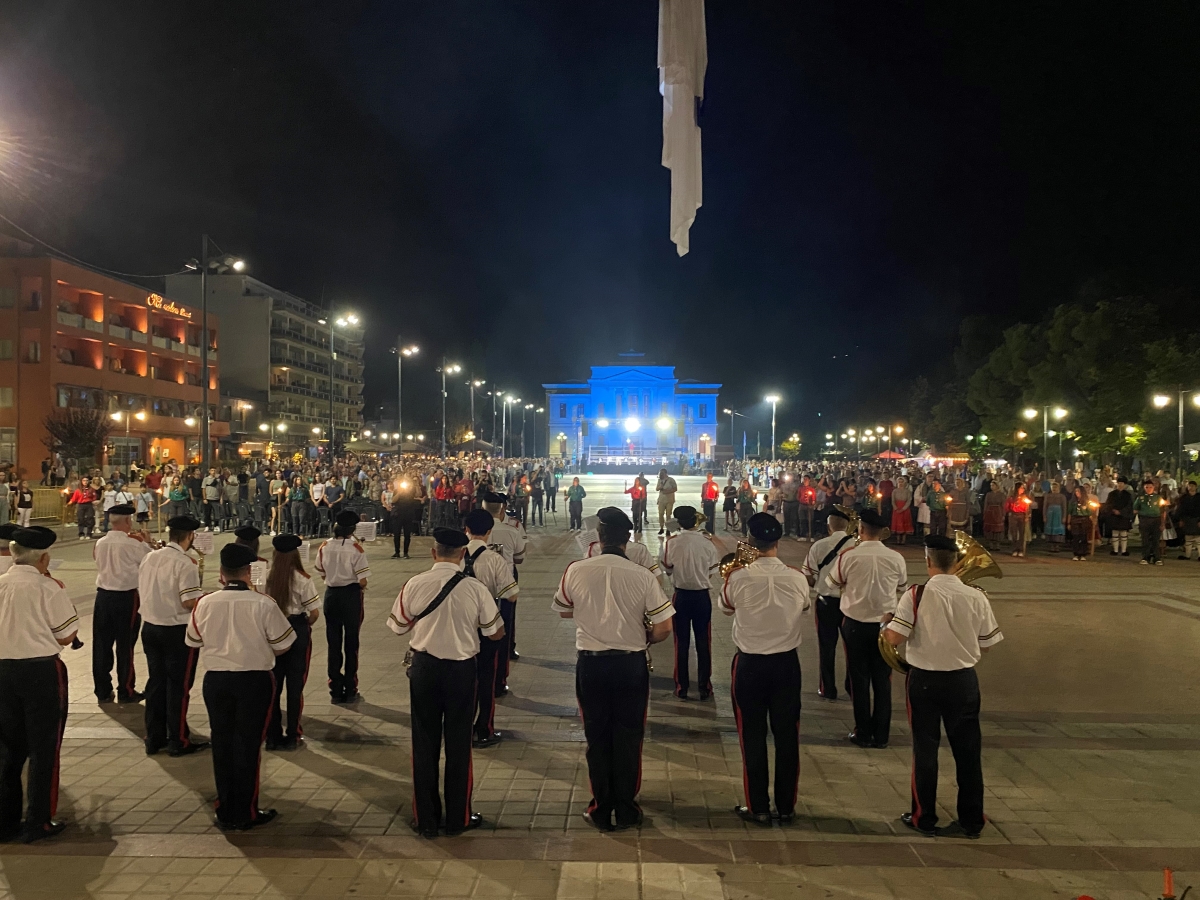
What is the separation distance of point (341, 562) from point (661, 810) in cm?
410

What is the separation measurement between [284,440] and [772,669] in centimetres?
7174

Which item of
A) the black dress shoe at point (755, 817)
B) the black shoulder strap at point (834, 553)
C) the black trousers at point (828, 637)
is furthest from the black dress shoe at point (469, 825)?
the black trousers at point (828, 637)

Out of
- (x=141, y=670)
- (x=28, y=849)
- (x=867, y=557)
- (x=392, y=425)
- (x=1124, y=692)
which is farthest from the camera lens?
(x=392, y=425)

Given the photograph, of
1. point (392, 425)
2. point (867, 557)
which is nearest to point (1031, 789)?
point (867, 557)

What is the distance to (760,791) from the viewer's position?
520 cm

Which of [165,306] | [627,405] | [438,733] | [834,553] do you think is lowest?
[438,733]

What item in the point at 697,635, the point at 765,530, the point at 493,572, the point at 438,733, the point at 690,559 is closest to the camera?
the point at 438,733

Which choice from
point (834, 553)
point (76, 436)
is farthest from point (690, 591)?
point (76, 436)

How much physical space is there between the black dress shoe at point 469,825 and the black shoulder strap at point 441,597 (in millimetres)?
1294

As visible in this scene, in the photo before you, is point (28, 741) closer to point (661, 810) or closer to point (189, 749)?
point (189, 749)

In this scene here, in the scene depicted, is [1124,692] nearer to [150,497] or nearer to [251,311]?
[150,497]

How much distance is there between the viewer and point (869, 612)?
6766 mm

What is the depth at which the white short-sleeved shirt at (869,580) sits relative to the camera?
673 centimetres

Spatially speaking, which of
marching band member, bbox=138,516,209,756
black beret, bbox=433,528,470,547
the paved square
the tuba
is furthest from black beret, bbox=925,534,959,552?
marching band member, bbox=138,516,209,756
